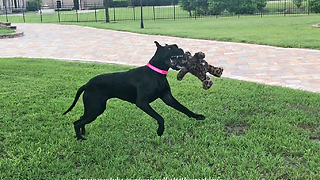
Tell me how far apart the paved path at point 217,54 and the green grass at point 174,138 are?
1537 mm

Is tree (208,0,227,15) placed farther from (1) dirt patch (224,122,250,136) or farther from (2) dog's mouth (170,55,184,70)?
(2) dog's mouth (170,55,184,70)

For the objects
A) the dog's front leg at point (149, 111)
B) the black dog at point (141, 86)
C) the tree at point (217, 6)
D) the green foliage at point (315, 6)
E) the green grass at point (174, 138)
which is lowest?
the green grass at point (174, 138)

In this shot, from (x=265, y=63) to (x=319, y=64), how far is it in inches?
52.6

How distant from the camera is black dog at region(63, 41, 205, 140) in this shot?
3.38 metres

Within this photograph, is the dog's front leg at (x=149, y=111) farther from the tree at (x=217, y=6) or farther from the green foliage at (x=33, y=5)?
the green foliage at (x=33, y=5)

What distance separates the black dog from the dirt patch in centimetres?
92

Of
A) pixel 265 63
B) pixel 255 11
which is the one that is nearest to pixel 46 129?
pixel 265 63

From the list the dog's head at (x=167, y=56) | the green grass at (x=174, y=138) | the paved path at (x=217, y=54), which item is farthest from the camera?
the paved path at (x=217, y=54)

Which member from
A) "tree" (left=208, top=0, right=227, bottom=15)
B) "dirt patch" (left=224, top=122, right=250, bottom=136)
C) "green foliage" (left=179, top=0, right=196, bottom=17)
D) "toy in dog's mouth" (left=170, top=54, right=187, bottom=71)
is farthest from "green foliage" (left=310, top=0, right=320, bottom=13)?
"toy in dog's mouth" (left=170, top=54, right=187, bottom=71)

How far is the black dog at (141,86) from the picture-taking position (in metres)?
3.38

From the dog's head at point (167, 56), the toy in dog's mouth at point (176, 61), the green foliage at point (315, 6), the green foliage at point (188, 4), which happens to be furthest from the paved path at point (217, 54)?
the green foliage at point (188, 4)

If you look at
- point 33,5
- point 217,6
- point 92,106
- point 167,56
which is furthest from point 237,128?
point 33,5

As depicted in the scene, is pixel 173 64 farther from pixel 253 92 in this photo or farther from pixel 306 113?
pixel 253 92

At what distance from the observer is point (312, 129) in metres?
4.25
